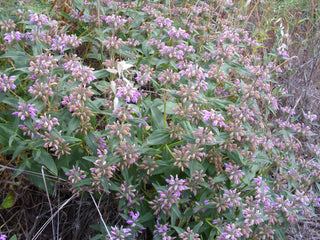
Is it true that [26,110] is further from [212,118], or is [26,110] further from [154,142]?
[212,118]

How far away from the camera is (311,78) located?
5.07 m

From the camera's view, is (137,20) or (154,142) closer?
(154,142)

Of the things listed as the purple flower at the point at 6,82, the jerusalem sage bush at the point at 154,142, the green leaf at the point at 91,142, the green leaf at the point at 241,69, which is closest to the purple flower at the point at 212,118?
the jerusalem sage bush at the point at 154,142

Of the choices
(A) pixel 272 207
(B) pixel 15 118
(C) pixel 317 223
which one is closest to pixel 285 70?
(C) pixel 317 223

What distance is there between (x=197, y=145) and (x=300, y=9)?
15.8 feet

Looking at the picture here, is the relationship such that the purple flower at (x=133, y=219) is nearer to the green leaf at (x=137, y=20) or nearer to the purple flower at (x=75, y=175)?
the purple flower at (x=75, y=175)

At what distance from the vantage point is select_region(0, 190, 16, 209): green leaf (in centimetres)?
300

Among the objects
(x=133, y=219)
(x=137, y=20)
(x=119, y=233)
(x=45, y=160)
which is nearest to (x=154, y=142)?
(x=133, y=219)

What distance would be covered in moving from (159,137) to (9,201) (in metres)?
1.55

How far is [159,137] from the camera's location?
2754mm

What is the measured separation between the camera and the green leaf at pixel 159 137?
8.91ft

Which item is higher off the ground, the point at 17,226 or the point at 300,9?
the point at 300,9

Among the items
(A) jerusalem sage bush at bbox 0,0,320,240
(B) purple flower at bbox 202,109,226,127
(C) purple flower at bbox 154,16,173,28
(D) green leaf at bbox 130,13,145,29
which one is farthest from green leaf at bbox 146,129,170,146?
(D) green leaf at bbox 130,13,145,29

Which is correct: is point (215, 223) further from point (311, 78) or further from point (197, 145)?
point (311, 78)
